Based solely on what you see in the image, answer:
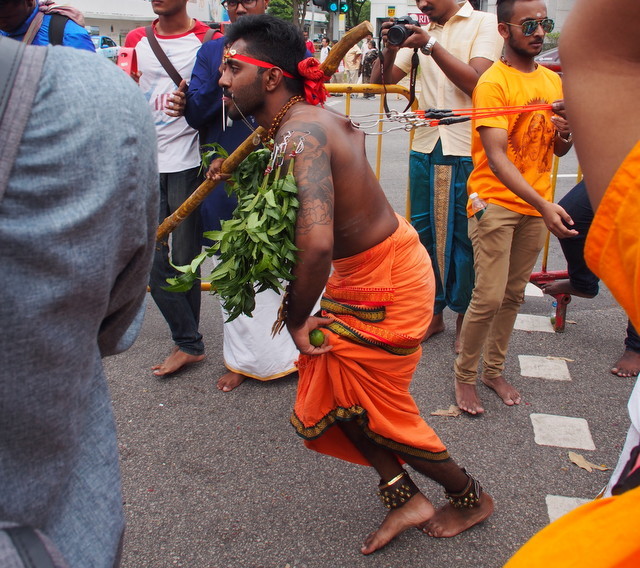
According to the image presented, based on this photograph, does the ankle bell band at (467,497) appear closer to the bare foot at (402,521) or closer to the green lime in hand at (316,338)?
the bare foot at (402,521)

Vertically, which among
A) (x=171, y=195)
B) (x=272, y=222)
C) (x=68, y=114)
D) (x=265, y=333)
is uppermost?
(x=68, y=114)

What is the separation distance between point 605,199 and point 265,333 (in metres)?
2.99

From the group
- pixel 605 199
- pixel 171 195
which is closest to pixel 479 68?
pixel 171 195

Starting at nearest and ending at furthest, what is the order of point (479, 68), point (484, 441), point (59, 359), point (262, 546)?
point (59, 359) → point (262, 546) → point (484, 441) → point (479, 68)

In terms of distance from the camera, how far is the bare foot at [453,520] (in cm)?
258

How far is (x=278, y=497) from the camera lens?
281 centimetres

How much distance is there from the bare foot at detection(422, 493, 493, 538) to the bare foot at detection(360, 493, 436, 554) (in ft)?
0.39

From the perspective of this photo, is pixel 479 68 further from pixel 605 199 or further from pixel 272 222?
pixel 605 199

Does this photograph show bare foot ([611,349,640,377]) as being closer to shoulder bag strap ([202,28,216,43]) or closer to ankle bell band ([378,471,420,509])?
ankle bell band ([378,471,420,509])

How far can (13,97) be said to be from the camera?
82cm

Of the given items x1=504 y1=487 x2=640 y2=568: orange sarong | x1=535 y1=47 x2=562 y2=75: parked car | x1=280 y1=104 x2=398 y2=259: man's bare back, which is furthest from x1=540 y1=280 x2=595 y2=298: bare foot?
x1=535 y1=47 x2=562 y2=75: parked car

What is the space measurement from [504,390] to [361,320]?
1.47m

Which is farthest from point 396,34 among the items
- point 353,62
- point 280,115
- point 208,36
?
point 353,62

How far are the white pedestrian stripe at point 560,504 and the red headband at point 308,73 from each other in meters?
1.92
